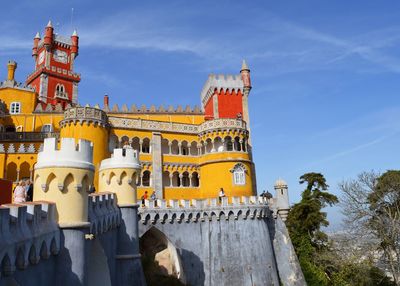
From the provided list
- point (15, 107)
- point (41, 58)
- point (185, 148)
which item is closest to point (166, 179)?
point (185, 148)

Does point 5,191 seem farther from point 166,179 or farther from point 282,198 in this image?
point 282,198

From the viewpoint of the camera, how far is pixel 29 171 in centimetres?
3494

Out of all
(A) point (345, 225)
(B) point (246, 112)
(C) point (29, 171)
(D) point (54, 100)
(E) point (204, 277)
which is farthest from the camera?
(D) point (54, 100)

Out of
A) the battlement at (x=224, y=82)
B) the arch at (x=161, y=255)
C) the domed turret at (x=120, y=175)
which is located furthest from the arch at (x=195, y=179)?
the domed turret at (x=120, y=175)

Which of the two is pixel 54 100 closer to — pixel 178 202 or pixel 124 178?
pixel 178 202

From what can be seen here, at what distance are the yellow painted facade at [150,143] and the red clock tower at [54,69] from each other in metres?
7.51

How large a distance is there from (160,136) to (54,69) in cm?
2357

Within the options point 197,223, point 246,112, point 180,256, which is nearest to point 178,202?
point 197,223

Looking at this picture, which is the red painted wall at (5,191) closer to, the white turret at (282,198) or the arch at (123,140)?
the arch at (123,140)

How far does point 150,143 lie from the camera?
36.5m

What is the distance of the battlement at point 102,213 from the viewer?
13.0 meters

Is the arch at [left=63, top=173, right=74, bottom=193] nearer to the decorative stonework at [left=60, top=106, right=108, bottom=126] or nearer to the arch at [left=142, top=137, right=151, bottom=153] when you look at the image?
the decorative stonework at [left=60, top=106, right=108, bottom=126]

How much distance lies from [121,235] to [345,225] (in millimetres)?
19219

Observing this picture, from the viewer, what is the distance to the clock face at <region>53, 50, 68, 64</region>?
5197cm
